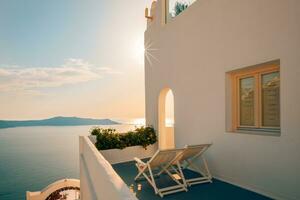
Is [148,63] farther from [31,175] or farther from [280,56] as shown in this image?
[31,175]

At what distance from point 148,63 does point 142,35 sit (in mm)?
1676

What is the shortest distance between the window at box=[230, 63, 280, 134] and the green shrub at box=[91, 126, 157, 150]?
368cm

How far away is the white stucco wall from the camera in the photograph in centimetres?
371

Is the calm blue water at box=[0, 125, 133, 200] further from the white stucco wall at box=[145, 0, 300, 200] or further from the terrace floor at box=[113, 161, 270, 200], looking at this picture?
the terrace floor at box=[113, 161, 270, 200]

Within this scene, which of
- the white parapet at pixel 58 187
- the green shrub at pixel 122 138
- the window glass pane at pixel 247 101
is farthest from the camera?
the white parapet at pixel 58 187

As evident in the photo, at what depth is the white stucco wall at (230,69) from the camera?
3709 mm

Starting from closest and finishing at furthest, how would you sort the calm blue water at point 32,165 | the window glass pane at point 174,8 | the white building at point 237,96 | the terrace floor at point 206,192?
1. the white building at point 237,96
2. the terrace floor at point 206,192
3. the window glass pane at point 174,8
4. the calm blue water at point 32,165

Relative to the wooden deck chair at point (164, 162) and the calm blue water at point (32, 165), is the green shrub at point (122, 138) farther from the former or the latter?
the calm blue water at point (32, 165)

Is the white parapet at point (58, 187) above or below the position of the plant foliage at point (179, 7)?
below

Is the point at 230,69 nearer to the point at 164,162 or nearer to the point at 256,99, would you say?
the point at 256,99

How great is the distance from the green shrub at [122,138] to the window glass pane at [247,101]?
384 centimetres

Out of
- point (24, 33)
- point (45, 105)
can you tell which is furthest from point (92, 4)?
point (45, 105)

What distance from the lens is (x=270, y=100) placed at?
4.41m

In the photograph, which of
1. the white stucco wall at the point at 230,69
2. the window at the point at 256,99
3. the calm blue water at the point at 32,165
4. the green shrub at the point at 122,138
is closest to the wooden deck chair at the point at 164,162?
the white stucco wall at the point at 230,69
